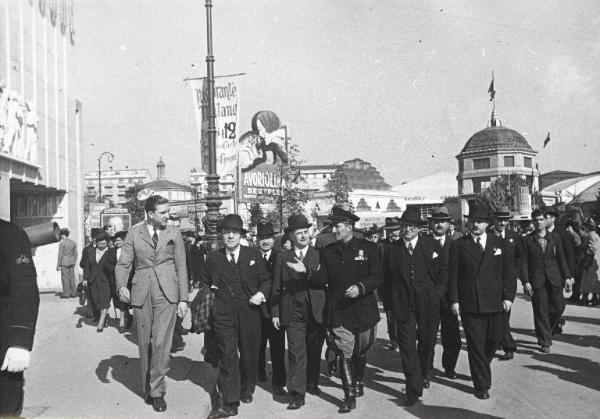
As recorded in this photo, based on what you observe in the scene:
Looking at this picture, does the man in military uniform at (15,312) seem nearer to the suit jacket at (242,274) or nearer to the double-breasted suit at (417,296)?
the suit jacket at (242,274)

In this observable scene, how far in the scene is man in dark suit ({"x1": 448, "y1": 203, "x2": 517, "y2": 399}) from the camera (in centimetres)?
664

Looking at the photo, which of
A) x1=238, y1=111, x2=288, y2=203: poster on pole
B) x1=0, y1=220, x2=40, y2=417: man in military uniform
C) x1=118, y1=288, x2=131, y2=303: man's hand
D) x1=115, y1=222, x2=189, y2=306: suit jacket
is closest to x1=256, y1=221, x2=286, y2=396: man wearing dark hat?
x1=115, y1=222, x2=189, y2=306: suit jacket

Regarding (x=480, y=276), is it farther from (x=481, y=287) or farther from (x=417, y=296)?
(x=417, y=296)

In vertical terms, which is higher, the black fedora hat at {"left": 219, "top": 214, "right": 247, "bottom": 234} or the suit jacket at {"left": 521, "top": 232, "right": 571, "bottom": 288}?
the black fedora hat at {"left": 219, "top": 214, "right": 247, "bottom": 234}

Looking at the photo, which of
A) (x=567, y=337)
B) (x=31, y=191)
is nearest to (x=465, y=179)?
(x=31, y=191)

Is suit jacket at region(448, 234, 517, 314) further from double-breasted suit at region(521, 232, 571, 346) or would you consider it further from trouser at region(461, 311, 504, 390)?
double-breasted suit at region(521, 232, 571, 346)

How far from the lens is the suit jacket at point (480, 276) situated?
666 cm

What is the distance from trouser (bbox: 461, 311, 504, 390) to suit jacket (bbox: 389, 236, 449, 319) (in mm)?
490

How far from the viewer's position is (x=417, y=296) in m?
6.67

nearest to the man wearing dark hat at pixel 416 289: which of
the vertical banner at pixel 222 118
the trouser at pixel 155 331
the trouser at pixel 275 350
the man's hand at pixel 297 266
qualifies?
the man's hand at pixel 297 266

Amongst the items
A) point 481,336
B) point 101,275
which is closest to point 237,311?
point 481,336

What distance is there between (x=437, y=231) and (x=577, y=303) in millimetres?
7699

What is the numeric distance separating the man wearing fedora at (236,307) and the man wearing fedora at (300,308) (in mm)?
222

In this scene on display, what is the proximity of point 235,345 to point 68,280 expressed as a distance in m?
13.7
